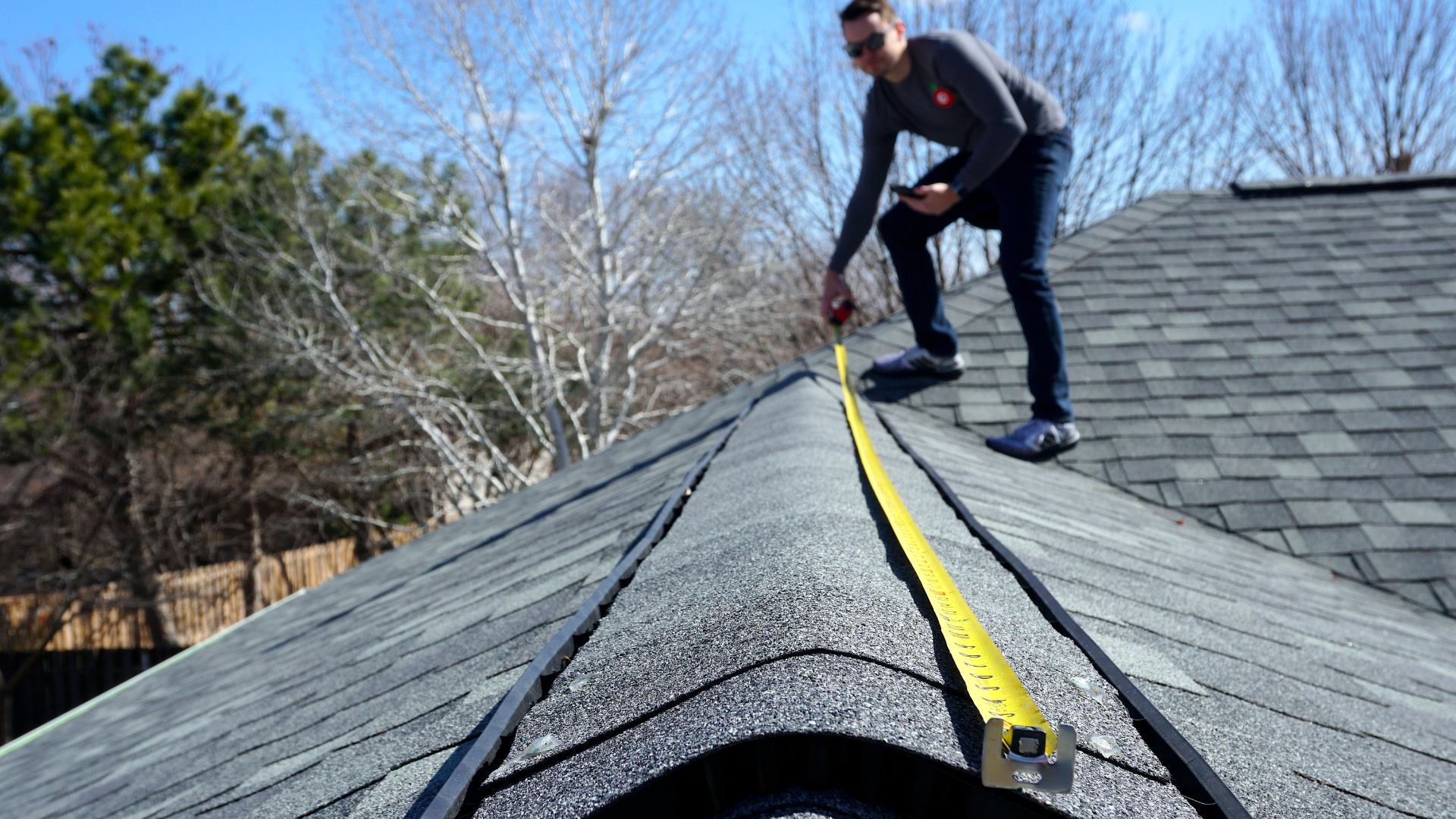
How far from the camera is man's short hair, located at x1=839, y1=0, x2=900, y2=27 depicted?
3252 mm

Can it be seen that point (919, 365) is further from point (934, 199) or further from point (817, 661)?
point (817, 661)

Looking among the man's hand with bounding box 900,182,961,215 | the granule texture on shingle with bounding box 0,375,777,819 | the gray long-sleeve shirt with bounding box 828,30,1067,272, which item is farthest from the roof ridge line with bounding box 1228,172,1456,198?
the granule texture on shingle with bounding box 0,375,777,819

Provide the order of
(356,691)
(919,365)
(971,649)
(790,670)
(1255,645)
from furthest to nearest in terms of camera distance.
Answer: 1. (919,365)
2. (356,691)
3. (1255,645)
4. (971,649)
5. (790,670)

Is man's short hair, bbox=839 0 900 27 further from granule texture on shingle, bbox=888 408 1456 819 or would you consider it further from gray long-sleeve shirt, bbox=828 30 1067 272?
granule texture on shingle, bbox=888 408 1456 819

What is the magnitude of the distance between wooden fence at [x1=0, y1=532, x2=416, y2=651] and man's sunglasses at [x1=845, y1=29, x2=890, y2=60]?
49.4ft

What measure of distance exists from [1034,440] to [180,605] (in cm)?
1754

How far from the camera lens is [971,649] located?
99 centimetres

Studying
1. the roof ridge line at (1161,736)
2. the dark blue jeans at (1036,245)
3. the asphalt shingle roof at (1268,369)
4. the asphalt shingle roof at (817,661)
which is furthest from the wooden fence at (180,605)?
the roof ridge line at (1161,736)

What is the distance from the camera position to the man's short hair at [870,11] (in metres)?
3.25

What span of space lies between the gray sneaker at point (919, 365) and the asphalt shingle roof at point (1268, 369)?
0.28 ft

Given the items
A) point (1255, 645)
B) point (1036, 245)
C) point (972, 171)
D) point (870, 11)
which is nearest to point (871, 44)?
point (870, 11)

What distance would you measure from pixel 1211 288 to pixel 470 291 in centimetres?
1456

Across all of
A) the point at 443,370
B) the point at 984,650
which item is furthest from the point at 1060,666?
the point at 443,370

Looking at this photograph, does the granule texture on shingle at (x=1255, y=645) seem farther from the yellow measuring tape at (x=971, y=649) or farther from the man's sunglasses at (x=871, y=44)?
the man's sunglasses at (x=871, y=44)
